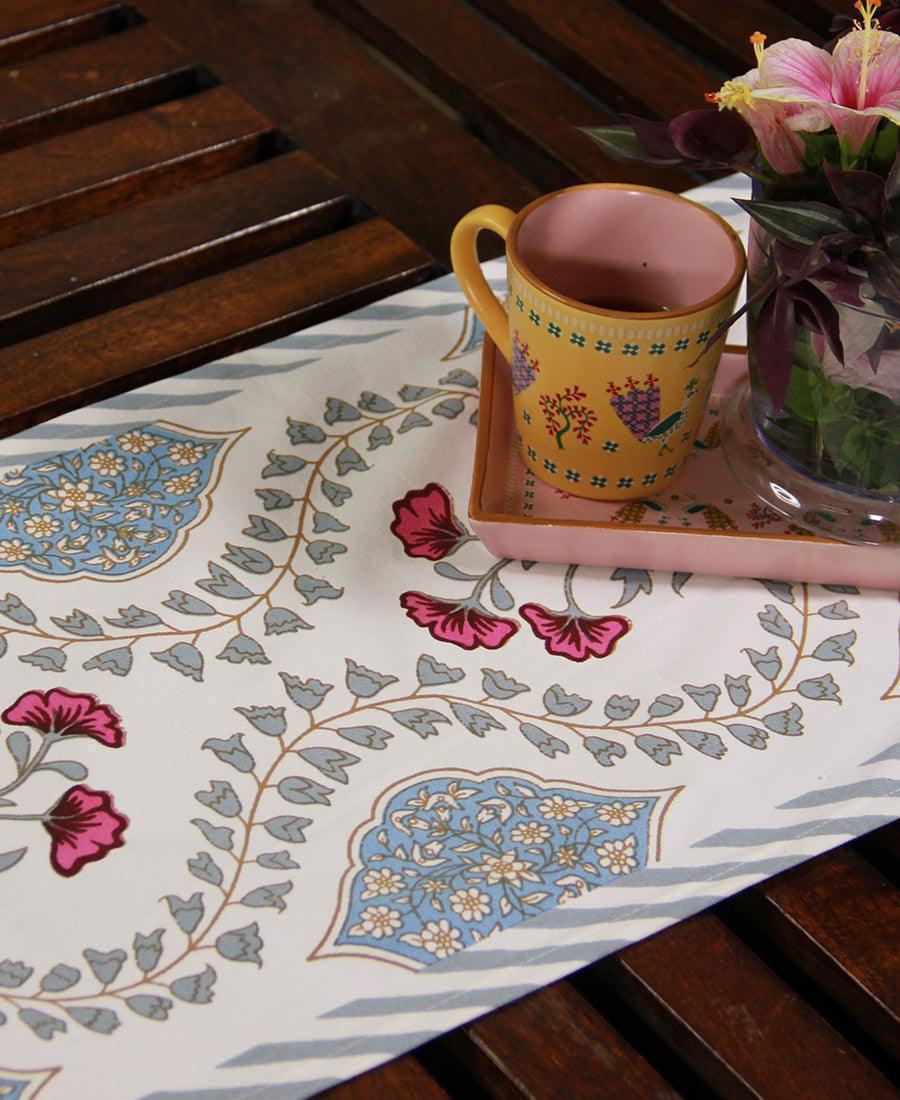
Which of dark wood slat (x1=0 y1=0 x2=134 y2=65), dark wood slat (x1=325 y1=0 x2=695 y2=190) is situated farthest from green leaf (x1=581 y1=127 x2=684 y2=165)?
dark wood slat (x1=0 y1=0 x2=134 y2=65)

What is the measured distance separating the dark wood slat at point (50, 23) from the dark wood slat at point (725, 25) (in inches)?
13.2

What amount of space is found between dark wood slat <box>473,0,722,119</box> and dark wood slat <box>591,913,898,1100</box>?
20.2 inches

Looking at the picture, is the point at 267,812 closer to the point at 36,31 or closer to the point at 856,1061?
the point at 856,1061

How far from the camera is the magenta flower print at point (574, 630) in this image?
1.73 feet

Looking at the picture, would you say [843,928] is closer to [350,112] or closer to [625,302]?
[625,302]

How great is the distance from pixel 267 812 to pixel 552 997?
0.11 m

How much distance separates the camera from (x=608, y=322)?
0.51 metres

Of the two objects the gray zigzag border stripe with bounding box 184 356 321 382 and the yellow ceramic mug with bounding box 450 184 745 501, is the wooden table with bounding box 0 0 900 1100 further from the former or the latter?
the yellow ceramic mug with bounding box 450 184 745 501

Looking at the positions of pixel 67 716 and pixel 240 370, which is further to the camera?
pixel 240 370

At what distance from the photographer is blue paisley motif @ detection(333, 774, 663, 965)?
1.45 feet

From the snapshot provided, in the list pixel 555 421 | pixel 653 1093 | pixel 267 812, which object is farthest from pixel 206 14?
pixel 653 1093

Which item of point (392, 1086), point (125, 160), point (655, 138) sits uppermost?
point (655, 138)

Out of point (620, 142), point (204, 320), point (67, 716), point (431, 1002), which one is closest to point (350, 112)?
point (204, 320)

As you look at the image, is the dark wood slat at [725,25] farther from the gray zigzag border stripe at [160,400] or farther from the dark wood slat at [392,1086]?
the dark wood slat at [392,1086]
